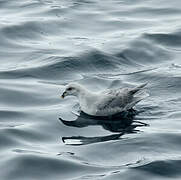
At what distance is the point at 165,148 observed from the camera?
46.2 ft

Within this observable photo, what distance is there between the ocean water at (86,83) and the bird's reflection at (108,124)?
20mm

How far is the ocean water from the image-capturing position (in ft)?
43.7

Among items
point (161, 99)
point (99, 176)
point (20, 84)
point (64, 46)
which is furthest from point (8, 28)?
point (99, 176)

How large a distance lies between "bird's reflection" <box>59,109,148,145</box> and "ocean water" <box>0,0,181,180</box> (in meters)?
0.02

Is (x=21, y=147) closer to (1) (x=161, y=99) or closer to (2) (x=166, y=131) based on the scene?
Answer: (2) (x=166, y=131)

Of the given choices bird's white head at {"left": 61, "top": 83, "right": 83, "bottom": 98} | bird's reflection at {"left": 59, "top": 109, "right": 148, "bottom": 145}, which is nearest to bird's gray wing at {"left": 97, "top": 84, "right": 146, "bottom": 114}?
bird's reflection at {"left": 59, "top": 109, "right": 148, "bottom": 145}

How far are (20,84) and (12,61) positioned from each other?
1970 mm

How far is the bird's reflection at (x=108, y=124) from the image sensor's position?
48.1 ft

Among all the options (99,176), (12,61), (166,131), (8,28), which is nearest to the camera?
(99,176)

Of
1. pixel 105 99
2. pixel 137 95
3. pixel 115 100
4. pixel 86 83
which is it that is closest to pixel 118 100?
pixel 115 100

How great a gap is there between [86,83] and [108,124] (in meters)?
2.52

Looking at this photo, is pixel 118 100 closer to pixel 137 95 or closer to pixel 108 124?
pixel 137 95

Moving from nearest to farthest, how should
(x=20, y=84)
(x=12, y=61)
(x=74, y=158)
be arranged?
(x=74, y=158)
(x=20, y=84)
(x=12, y=61)

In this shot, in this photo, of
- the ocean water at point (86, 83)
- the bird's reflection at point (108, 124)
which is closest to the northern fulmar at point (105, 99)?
the bird's reflection at point (108, 124)
